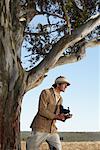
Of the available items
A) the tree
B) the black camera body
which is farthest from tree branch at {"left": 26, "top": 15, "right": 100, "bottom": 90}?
the black camera body

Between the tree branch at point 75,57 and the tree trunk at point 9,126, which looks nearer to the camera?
the tree trunk at point 9,126

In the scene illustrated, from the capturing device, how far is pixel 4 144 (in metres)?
9.54

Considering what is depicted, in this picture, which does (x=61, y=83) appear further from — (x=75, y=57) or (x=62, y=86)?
(x=75, y=57)

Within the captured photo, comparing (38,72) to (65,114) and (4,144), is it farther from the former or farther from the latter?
(65,114)

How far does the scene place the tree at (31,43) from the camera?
9859 mm

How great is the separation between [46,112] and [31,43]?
7489 mm

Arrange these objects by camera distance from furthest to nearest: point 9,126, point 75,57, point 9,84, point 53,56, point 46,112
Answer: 1. point 75,57
2. point 53,56
3. point 9,84
4. point 9,126
5. point 46,112

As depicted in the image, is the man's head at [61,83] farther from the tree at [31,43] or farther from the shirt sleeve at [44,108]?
the tree at [31,43]

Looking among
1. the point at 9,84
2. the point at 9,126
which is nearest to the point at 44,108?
the point at 9,126

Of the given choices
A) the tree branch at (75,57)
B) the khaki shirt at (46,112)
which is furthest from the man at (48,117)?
the tree branch at (75,57)

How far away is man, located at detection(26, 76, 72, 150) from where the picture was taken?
6.62 m

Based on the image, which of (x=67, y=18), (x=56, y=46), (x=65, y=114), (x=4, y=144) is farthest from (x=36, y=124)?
(x=67, y=18)

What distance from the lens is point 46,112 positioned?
661 centimetres

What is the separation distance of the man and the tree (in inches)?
116
